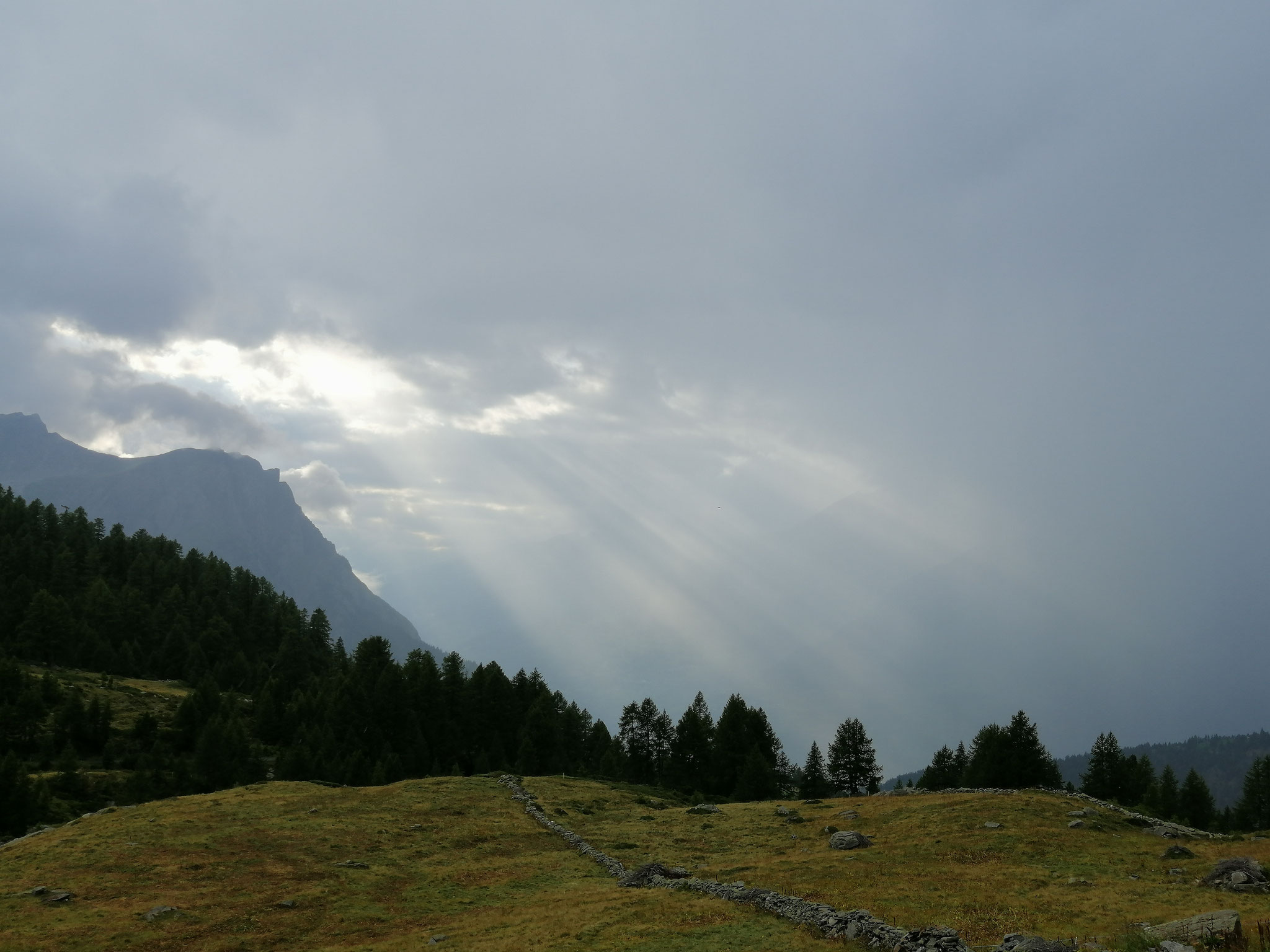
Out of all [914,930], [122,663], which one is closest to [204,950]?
[914,930]

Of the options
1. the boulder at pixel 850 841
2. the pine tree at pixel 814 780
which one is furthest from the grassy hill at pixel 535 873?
the pine tree at pixel 814 780

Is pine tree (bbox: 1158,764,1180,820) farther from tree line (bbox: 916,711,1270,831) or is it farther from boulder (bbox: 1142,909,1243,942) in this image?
boulder (bbox: 1142,909,1243,942)

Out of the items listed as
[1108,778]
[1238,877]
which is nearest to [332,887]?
[1238,877]

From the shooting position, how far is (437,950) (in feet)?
102

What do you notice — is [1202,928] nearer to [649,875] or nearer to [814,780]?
[649,875]

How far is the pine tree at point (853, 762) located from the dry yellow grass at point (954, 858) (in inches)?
1697

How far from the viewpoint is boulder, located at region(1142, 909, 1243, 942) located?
20.6 m

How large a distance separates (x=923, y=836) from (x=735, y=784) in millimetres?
62392

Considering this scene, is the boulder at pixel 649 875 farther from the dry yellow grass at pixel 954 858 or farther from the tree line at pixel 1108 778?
the tree line at pixel 1108 778

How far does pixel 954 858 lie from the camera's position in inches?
1738

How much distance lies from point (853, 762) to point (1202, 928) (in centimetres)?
10185

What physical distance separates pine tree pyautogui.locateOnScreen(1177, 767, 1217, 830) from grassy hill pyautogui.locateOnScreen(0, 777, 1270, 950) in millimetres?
63896

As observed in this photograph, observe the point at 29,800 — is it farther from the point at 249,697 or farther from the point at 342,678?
the point at 249,697

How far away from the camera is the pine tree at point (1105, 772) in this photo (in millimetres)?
107188
